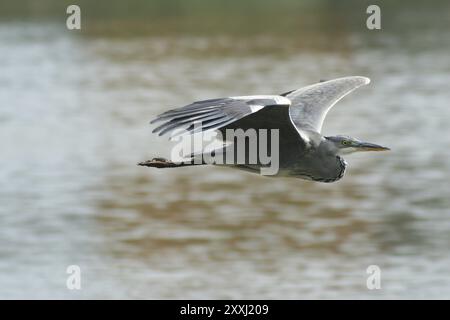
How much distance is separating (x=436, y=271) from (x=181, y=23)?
2434cm

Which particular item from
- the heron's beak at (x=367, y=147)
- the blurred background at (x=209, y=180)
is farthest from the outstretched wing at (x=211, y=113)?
the blurred background at (x=209, y=180)

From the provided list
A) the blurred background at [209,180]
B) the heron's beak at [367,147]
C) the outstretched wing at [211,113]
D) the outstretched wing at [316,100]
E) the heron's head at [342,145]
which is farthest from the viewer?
the blurred background at [209,180]

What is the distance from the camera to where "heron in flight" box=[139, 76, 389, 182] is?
256 inches

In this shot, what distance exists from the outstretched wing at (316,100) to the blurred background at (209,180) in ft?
17.7

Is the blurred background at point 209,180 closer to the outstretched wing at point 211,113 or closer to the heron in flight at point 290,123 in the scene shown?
the heron in flight at point 290,123

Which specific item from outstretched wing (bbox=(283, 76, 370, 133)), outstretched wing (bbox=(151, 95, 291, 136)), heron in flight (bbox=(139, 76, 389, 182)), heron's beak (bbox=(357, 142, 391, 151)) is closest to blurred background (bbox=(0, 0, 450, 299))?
outstretched wing (bbox=(283, 76, 370, 133))

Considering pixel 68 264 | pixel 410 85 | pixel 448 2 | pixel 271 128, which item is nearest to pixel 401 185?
pixel 68 264

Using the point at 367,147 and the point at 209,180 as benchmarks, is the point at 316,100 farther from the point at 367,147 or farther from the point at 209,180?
the point at 209,180

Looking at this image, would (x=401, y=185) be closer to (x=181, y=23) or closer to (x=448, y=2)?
(x=181, y=23)

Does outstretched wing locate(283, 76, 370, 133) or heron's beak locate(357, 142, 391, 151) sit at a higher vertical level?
outstretched wing locate(283, 76, 370, 133)

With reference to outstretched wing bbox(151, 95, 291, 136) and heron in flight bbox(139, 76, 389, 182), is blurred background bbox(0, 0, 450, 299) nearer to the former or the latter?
heron in flight bbox(139, 76, 389, 182)

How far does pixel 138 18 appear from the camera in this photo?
3906cm

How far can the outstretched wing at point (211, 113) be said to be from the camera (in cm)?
643

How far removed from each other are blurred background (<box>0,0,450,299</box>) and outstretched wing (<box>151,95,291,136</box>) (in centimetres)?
737
